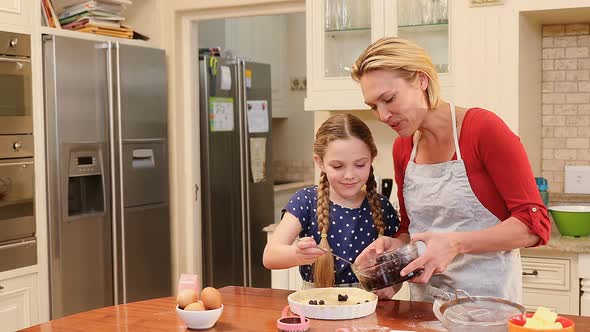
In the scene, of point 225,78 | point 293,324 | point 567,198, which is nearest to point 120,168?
point 225,78

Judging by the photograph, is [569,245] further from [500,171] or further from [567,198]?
[500,171]

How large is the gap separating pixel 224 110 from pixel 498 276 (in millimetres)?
3288

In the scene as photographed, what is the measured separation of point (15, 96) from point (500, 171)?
2519 mm

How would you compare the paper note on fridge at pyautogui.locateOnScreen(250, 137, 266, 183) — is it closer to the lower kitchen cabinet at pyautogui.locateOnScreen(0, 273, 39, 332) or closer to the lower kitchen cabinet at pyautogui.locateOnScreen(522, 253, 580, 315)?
the lower kitchen cabinet at pyautogui.locateOnScreen(0, 273, 39, 332)

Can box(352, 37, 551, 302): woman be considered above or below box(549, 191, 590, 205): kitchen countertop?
above

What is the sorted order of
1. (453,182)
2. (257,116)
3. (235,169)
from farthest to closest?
1. (257,116)
2. (235,169)
3. (453,182)

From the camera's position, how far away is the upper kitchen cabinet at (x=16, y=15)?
141 inches

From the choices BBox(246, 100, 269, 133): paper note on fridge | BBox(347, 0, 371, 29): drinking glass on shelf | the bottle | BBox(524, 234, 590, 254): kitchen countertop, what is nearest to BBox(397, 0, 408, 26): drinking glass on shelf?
BBox(347, 0, 371, 29): drinking glass on shelf

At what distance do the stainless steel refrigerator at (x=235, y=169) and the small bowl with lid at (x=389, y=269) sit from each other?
3.15 metres

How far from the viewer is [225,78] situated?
5098mm

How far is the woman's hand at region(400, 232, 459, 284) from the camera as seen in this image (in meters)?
1.78

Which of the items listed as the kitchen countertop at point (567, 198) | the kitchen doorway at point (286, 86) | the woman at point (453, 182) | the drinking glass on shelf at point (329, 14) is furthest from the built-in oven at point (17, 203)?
the kitchen doorway at point (286, 86)

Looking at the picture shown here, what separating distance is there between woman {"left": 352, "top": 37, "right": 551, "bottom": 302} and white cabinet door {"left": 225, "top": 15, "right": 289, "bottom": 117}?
405cm

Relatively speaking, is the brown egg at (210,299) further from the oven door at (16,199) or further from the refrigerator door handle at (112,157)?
the refrigerator door handle at (112,157)
